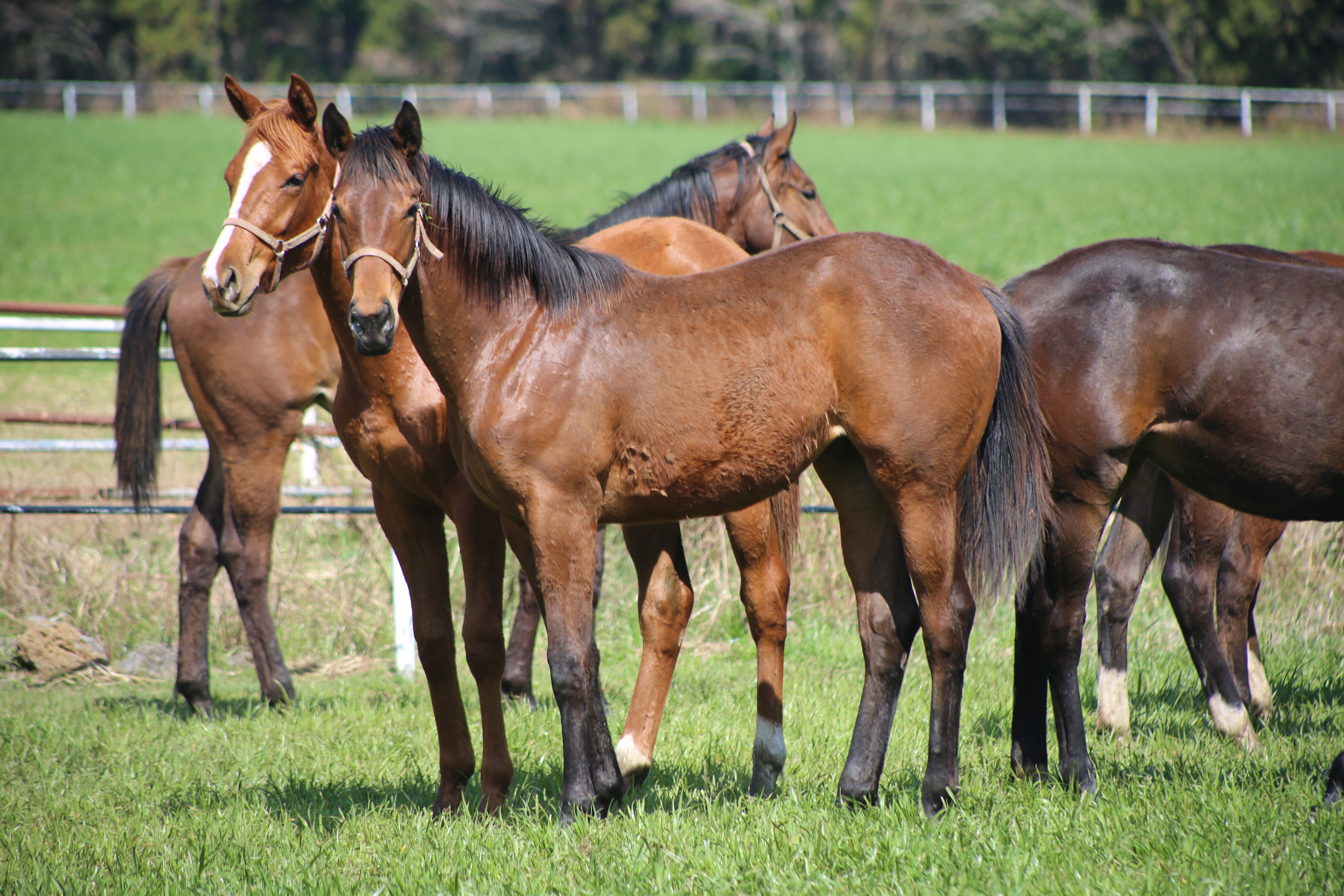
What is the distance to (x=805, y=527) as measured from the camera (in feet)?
23.4

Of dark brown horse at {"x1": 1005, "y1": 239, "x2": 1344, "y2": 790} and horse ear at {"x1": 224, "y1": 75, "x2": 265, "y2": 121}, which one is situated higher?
horse ear at {"x1": 224, "y1": 75, "x2": 265, "y2": 121}

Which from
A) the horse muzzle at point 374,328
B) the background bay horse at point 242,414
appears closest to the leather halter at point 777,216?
the background bay horse at point 242,414

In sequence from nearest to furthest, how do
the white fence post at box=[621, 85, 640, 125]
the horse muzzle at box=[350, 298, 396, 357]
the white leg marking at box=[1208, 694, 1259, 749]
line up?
the horse muzzle at box=[350, 298, 396, 357] < the white leg marking at box=[1208, 694, 1259, 749] < the white fence post at box=[621, 85, 640, 125]

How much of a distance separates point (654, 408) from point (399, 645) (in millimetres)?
3339

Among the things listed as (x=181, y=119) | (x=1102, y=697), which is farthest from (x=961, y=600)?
(x=181, y=119)

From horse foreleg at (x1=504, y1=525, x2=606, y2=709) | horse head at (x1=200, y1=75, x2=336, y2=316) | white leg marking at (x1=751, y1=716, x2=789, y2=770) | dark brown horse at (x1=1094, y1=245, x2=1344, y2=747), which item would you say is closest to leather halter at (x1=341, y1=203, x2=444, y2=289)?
horse head at (x1=200, y1=75, x2=336, y2=316)

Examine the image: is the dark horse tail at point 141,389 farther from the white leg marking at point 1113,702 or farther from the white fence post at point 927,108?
the white fence post at point 927,108

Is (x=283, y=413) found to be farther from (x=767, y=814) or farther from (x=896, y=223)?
(x=896, y=223)

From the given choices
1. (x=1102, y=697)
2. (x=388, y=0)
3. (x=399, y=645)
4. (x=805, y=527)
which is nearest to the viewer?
(x=1102, y=697)

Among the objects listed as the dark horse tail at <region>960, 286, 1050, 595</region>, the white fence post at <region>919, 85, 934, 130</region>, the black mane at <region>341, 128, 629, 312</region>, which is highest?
the white fence post at <region>919, 85, 934, 130</region>

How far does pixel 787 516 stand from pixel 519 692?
192 centimetres

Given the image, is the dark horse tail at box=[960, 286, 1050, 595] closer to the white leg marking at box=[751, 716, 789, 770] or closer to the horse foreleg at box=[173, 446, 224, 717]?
the white leg marking at box=[751, 716, 789, 770]

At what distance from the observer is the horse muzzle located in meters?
3.08

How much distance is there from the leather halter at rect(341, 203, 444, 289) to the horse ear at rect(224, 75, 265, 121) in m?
0.75
